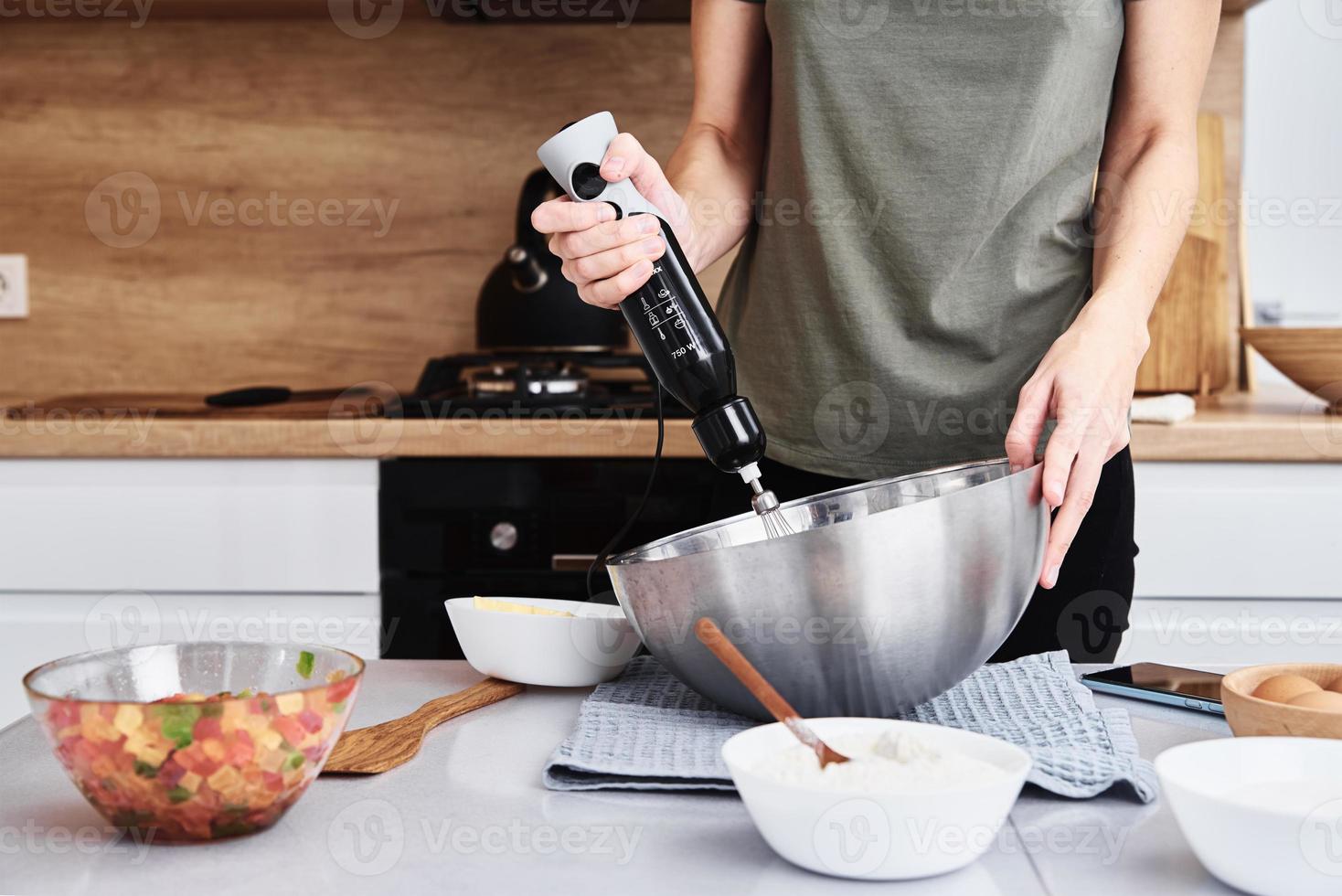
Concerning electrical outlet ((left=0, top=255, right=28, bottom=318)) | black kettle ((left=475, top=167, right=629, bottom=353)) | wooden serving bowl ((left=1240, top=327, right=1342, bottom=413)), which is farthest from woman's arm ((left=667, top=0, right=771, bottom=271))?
electrical outlet ((left=0, top=255, right=28, bottom=318))

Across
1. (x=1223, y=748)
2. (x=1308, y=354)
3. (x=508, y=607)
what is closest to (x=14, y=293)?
(x=508, y=607)

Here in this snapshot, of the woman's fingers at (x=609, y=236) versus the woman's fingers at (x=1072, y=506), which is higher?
the woman's fingers at (x=609, y=236)

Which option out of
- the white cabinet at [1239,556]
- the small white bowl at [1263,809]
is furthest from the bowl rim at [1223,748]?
the white cabinet at [1239,556]

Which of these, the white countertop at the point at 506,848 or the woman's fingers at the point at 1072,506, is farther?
the woman's fingers at the point at 1072,506

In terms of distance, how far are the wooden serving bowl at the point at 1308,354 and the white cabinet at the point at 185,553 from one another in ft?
3.83

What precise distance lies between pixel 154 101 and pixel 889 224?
4.82 ft

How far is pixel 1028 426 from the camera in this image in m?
0.76

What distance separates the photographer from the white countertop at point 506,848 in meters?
0.50

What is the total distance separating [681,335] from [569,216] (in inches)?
4.3

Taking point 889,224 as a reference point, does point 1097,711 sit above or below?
below

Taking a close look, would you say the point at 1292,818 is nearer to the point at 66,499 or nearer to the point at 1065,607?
the point at 1065,607

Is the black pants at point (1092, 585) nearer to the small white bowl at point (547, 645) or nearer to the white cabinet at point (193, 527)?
the small white bowl at point (547, 645)

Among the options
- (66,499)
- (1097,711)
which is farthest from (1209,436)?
(66,499)

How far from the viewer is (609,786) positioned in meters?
0.60
